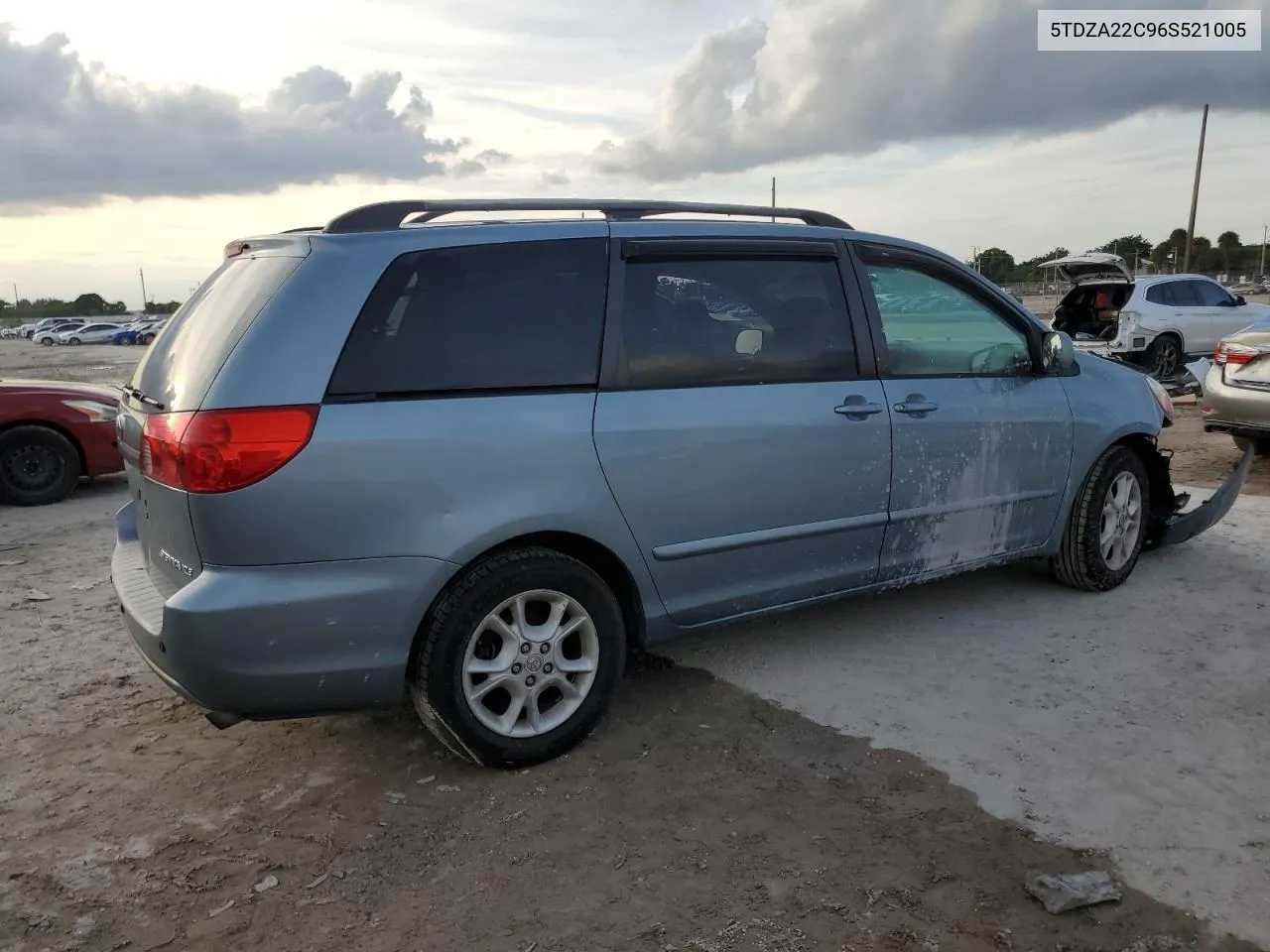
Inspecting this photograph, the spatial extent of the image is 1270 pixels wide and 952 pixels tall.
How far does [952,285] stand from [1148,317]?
37.1 ft

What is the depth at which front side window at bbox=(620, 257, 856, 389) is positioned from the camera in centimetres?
359

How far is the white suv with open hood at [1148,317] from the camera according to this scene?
46.8ft

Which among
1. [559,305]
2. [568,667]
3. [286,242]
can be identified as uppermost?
[286,242]

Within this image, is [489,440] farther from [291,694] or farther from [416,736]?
[416,736]

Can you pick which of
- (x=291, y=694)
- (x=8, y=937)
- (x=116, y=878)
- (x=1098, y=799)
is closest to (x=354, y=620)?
(x=291, y=694)

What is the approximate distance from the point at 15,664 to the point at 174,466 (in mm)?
2227

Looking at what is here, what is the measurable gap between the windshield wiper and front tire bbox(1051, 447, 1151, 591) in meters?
4.05

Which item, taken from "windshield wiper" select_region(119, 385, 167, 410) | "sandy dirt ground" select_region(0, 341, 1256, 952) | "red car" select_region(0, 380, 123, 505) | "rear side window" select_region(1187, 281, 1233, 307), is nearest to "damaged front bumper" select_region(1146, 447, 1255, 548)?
"sandy dirt ground" select_region(0, 341, 1256, 952)

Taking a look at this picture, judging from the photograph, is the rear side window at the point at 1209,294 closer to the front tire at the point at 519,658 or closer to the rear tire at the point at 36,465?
the front tire at the point at 519,658

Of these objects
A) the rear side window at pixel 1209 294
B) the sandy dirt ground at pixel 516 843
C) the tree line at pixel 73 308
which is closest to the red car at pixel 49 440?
the sandy dirt ground at pixel 516 843

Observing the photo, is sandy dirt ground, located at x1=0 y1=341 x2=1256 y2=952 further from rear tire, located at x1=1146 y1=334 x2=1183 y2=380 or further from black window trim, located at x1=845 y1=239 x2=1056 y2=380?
rear tire, located at x1=1146 y1=334 x2=1183 y2=380

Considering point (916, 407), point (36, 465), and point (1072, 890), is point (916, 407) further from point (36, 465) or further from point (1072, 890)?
point (36, 465)

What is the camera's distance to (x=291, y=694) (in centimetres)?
303

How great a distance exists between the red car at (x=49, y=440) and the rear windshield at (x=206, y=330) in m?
5.30
